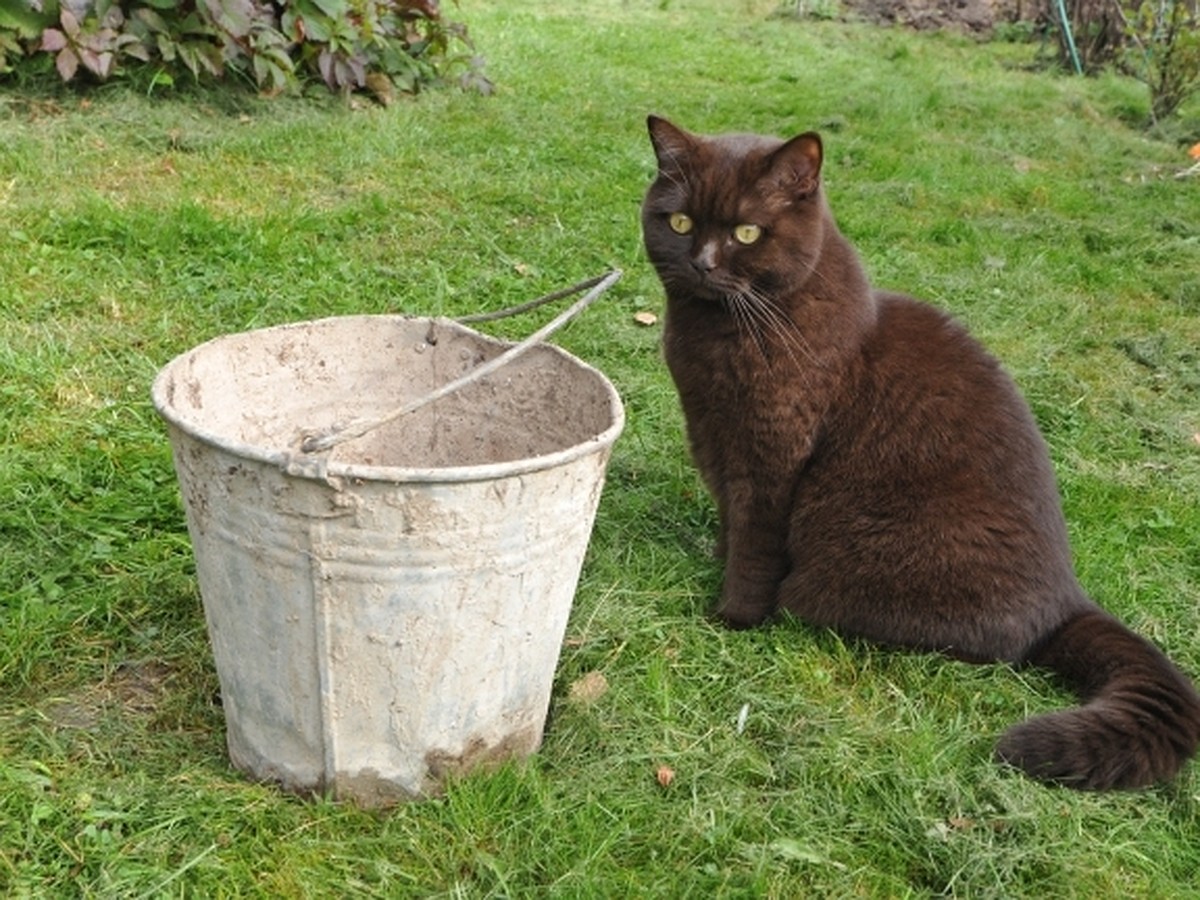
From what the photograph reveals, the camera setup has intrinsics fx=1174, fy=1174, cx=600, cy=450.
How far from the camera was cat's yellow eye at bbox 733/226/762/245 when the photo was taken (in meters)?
2.58

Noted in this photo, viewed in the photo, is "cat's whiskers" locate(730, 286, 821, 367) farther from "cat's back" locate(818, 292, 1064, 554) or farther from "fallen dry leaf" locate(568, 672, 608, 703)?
"fallen dry leaf" locate(568, 672, 608, 703)

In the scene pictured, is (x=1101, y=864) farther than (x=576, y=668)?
No

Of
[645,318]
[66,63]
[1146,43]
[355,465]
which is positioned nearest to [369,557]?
[355,465]

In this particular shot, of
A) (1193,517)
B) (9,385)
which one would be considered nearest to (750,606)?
(1193,517)

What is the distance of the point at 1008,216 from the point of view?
6.13 meters

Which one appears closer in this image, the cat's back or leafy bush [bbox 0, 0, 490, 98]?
the cat's back

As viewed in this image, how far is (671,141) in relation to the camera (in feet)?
8.69

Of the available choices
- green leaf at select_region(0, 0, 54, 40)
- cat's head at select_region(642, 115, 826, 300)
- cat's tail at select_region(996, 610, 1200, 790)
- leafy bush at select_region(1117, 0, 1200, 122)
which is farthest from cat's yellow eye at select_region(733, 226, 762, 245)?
leafy bush at select_region(1117, 0, 1200, 122)

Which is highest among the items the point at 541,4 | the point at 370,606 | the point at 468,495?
the point at 468,495

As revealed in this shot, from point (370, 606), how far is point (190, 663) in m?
0.74

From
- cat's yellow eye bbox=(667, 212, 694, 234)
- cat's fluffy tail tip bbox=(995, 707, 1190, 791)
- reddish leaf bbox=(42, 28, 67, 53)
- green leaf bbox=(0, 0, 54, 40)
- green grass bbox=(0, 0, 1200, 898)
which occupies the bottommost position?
green grass bbox=(0, 0, 1200, 898)

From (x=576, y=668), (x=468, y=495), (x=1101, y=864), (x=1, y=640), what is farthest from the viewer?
(x=576, y=668)

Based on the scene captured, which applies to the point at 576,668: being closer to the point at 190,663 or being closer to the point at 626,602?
the point at 626,602

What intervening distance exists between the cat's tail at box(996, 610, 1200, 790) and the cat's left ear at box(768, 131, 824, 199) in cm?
121
